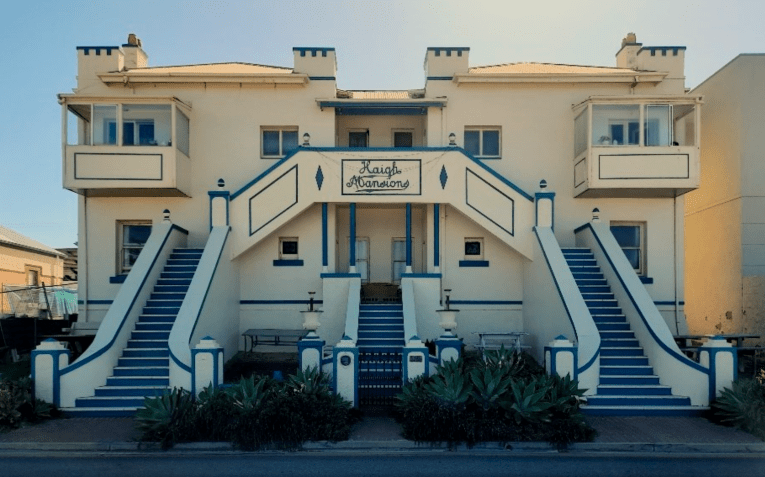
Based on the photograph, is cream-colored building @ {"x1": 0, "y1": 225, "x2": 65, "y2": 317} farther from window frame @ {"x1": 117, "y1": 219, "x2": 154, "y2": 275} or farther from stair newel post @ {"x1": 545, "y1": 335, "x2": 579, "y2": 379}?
stair newel post @ {"x1": 545, "y1": 335, "x2": 579, "y2": 379}

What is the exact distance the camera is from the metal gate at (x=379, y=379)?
35.6 ft

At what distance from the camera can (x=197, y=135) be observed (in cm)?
1602

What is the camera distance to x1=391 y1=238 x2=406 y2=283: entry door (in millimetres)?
16516

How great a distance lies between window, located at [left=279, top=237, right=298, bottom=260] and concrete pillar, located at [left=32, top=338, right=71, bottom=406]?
6.53m

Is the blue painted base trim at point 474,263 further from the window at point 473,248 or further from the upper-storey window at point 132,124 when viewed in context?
the upper-storey window at point 132,124

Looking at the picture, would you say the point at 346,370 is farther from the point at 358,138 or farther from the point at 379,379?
the point at 358,138

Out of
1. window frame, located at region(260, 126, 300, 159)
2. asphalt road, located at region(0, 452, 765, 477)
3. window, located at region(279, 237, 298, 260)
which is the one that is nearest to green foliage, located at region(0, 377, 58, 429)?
asphalt road, located at region(0, 452, 765, 477)

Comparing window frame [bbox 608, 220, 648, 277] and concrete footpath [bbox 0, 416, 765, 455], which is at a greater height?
window frame [bbox 608, 220, 648, 277]

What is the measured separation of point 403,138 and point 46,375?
37.1ft

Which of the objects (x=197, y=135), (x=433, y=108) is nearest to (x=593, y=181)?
(x=433, y=108)

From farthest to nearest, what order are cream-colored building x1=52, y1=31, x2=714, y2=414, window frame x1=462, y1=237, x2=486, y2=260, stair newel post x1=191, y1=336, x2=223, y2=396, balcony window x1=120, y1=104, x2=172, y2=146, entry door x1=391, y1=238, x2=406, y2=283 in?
1. entry door x1=391, y1=238, x2=406, y2=283
2. window frame x1=462, y1=237, x2=486, y2=260
3. balcony window x1=120, y1=104, x2=172, y2=146
4. cream-colored building x1=52, y1=31, x2=714, y2=414
5. stair newel post x1=191, y1=336, x2=223, y2=396

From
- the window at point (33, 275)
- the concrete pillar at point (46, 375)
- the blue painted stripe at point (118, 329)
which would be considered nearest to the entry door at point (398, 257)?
the blue painted stripe at point (118, 329)

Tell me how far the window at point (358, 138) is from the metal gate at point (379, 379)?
7885 mm

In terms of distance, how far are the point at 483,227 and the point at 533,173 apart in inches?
109
